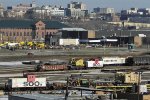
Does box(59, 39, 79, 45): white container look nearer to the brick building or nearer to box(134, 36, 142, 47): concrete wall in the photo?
box(134, 36, 142, 47): concrete wall

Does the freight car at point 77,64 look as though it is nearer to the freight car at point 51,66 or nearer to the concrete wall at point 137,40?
the freight car at point 51,66

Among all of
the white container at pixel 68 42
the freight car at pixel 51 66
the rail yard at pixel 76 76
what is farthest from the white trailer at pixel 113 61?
the white container at pixel 68 42

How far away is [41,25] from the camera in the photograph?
177 meters

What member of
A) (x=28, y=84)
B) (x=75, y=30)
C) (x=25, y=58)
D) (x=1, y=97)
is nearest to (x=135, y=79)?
(x=28, y=84)

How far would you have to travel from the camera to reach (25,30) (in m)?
175

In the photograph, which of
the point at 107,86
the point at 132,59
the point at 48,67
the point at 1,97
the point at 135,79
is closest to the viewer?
the point at 1,97

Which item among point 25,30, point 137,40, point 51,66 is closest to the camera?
point 51,66

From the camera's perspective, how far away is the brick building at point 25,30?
566 feet

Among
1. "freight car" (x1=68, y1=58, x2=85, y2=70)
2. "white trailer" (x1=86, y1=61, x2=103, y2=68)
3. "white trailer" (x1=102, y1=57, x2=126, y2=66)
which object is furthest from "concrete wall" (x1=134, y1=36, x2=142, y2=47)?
"freight car" (x1=68, y1=58, x2=85, y2=70)

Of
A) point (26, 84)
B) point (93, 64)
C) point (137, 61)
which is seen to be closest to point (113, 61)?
point (137, 61)

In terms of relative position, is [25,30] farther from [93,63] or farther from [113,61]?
[93,63]

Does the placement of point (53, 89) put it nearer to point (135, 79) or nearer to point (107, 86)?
point (107, 86)

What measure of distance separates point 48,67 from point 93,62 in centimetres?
651

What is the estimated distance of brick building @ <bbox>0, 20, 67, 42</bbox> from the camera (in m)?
173
